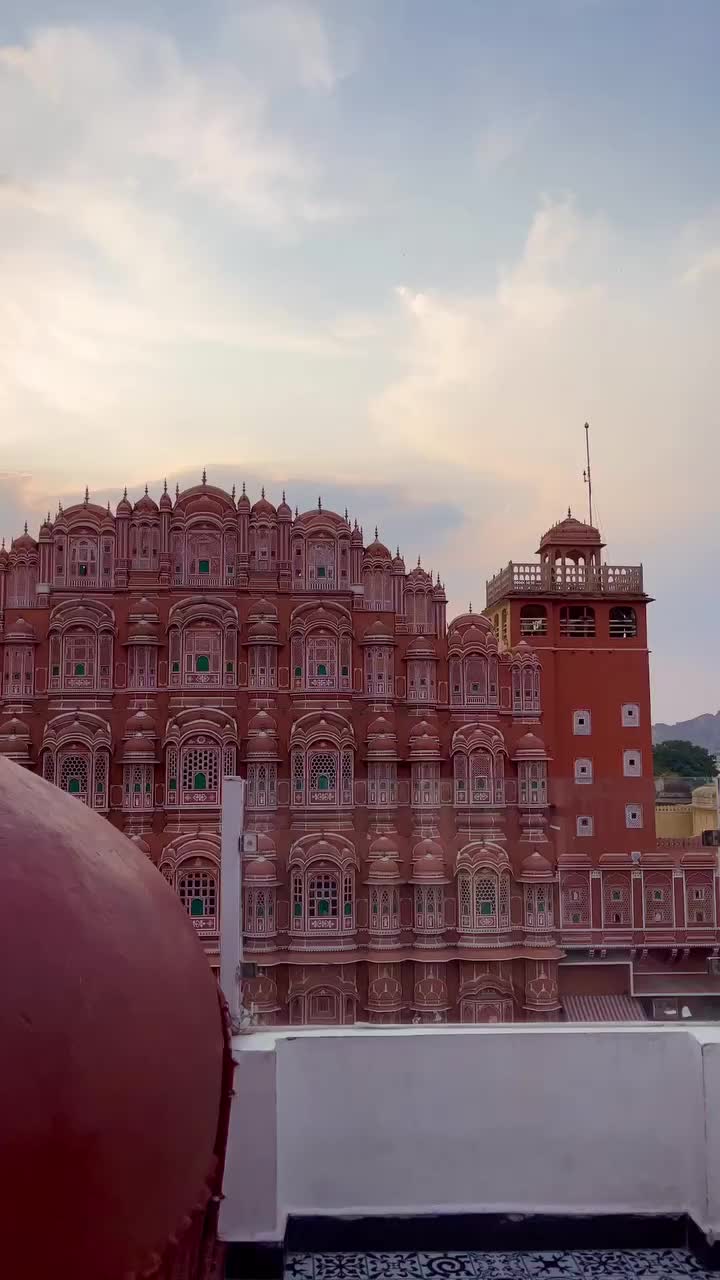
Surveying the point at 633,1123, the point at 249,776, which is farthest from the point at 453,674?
the point at 633,1123

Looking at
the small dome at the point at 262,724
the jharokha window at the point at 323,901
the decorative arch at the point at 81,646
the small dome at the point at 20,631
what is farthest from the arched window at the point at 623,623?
the small dome at the point at 20,631

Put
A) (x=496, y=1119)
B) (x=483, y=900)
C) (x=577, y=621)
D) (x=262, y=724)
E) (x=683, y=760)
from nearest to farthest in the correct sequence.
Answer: (x=496, y=1119) → (x=483, y=900) → (x=262, y=724) → (x=577, y=621) → (x=683, y=760)

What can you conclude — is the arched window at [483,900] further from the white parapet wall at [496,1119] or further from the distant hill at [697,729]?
the distant hill at [697,729]

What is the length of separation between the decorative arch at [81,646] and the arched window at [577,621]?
8678 millimetres

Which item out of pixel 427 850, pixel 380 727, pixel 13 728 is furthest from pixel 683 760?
pixel 13 728

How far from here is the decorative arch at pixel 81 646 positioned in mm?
14336

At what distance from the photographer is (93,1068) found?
1298 millimetres

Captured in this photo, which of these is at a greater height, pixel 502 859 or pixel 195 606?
pixel 195 606

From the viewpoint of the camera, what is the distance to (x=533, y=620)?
1745 centimetres

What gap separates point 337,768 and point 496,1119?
11012 millimetres

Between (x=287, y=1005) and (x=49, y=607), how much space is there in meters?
7.45

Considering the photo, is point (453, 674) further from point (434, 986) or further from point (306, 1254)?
point (306, 1254)

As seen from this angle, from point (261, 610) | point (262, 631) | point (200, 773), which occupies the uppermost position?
point (261, 610)

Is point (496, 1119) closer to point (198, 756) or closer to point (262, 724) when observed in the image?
point (262, 724)
